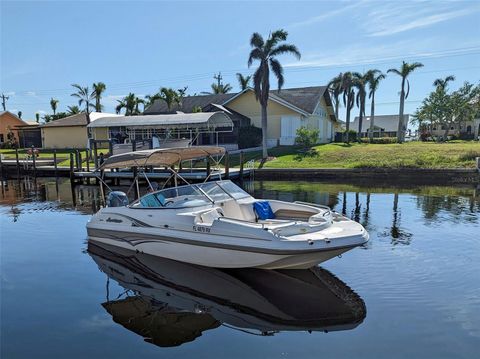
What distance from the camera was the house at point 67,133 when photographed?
154ft

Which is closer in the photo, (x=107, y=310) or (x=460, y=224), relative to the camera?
(x=107, y=310)

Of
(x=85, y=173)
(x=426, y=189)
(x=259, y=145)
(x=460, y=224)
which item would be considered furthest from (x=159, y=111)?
(x=460, y=224)

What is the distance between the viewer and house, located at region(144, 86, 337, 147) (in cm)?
3966

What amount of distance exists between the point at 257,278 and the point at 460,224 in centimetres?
871

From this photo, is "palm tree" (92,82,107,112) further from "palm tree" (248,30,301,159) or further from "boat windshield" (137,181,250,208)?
"boat windshield" (137,181,250,208)

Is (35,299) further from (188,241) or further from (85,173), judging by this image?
(85,173)

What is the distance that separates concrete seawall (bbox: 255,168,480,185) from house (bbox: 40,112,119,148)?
90.8 ft

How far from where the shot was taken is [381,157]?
3041cm

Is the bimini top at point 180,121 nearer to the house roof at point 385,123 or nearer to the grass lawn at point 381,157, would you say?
the grass lawn at point 381,157

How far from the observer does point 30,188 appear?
2512cm

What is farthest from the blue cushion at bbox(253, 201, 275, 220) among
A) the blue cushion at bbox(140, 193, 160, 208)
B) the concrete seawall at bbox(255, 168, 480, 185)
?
the concrete seawall at bbox(255, 168, 480, 185)

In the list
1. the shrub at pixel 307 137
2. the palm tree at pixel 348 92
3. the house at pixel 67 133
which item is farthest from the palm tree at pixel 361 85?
the house at pixel 67 133

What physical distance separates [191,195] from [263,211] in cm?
187

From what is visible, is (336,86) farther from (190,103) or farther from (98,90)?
(98,90)
